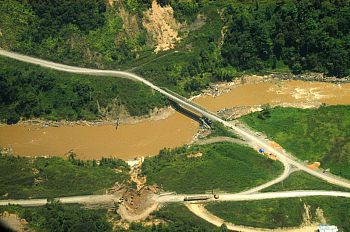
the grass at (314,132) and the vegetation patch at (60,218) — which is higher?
the grass at (314,132)

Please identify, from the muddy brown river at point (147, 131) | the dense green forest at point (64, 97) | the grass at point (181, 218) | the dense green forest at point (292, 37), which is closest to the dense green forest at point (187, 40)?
the dense green forest at point (292, 37)

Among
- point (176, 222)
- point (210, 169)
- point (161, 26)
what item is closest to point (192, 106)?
point (210, 169)

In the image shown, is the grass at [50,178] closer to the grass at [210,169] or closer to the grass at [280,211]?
the grass at [210,169]

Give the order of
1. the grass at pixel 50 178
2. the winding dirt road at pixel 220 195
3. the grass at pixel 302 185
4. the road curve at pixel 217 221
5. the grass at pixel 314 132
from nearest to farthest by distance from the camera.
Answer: the road curve at pixel 217 221, the winding dirt road at pixel 220 195, the grass at pixel 50 178, the grass at pixel 302 185, the grass at pixel 314 132

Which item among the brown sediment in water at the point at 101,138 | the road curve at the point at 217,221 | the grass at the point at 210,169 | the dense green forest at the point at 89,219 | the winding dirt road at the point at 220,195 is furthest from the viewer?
the brown sediment in water at the point at 101,138

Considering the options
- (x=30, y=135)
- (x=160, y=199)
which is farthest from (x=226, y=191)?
(x=30, y=135)

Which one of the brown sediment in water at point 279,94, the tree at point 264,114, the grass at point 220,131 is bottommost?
the grass at point 220,131

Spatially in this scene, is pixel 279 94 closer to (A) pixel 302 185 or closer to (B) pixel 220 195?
(A) pixel 302 185
